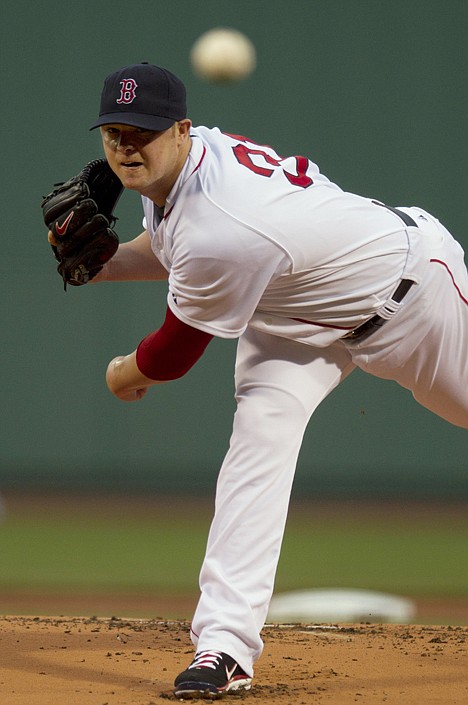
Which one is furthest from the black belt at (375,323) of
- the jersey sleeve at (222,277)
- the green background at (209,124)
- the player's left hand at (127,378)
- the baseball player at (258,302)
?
the green background at (209,124)

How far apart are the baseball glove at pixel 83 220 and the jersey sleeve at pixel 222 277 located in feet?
1.03

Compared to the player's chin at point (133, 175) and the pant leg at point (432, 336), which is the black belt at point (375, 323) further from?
the player's chin at point (133, 175)

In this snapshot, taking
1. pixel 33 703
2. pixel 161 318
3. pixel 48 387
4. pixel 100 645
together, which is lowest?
pixel 33 703

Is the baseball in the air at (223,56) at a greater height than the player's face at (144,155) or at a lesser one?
greater

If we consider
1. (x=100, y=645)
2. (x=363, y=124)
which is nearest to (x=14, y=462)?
(x=363, y=124)

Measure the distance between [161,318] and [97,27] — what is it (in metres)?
2.17

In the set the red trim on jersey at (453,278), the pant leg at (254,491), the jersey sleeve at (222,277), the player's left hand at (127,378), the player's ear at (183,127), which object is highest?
the player's ear at (183,127)

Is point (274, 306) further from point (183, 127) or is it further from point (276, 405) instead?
point (183, 127)

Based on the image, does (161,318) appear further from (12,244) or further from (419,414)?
(419,414)

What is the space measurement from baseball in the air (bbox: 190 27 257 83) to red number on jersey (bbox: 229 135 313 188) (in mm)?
5312

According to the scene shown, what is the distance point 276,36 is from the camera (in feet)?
25.7

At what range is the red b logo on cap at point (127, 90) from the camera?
92.7 inches

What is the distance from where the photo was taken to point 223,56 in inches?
307

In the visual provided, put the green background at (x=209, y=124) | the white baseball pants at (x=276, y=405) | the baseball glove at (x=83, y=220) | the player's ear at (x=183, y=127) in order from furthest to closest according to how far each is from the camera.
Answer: the green background at (x=209, y=124), the baseball glove at (x=83, y=220), the white baseball pants at (x=276, y=405), the player's ear at (x=183, y=127)
